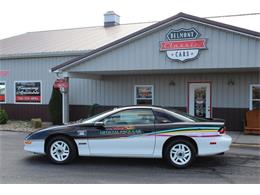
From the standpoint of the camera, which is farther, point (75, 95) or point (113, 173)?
point (75, 95)

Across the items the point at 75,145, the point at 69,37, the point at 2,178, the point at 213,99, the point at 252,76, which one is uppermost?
the point at 69,37

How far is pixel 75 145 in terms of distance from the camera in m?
7.56

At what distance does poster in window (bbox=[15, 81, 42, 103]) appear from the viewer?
17766 mm

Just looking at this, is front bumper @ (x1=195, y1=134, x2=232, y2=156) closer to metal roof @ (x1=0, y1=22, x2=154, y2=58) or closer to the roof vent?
metal roof @ (x1=0, y1=22, x2=154, y2=58)

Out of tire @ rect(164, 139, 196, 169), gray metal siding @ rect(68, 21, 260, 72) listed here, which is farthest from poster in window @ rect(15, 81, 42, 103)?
tire @ rect(164, 139, 196, 169)

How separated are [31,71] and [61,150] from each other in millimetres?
11369

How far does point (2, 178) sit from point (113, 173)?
2.29 m

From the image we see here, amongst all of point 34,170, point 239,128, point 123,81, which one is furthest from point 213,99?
point 34,170

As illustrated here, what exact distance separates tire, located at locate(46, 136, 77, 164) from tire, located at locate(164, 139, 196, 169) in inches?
89.3

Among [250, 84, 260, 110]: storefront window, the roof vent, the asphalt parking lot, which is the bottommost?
the asphalt parking lot

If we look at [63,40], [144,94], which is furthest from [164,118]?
[63,40]

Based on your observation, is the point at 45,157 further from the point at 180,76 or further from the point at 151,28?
the point at 180,76

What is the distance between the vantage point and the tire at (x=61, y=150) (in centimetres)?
752

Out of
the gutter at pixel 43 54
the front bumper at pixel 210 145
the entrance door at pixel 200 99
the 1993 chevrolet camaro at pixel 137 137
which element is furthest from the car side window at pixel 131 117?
the gutter at pixel 43 54
